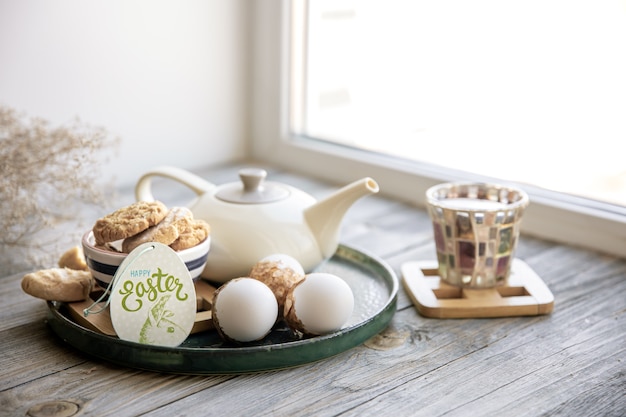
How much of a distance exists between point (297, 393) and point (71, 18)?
105 cm

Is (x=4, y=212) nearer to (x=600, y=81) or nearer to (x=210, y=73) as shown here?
(x=210, y=73)

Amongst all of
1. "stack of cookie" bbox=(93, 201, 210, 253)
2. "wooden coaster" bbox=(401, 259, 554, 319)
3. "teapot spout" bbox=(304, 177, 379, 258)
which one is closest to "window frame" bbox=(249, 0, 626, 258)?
"wooden coaster" bbox=(401, 259, 554, 319)

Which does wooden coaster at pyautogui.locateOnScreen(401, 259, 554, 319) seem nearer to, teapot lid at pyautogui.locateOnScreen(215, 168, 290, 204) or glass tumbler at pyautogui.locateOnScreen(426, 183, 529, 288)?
glass tumbler at pyautogui.locateOnScreen(426, 183, 529, 288)

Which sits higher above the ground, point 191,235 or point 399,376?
point 191,235

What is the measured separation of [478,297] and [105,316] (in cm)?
49

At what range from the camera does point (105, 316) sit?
0.93m

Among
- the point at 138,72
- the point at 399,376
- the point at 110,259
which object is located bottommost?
the point at 399,376

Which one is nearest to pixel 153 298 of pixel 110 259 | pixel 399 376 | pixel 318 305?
pixel 110 259

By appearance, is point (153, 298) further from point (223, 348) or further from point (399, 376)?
point (399, 376)

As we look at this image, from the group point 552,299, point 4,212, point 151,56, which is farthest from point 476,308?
point 151,56

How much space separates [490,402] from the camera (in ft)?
2.66

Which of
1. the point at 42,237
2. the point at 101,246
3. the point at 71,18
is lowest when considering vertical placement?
the point at 42,237

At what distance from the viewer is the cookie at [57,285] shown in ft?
3.10

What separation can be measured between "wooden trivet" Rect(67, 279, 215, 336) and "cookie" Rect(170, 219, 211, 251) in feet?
0.24
